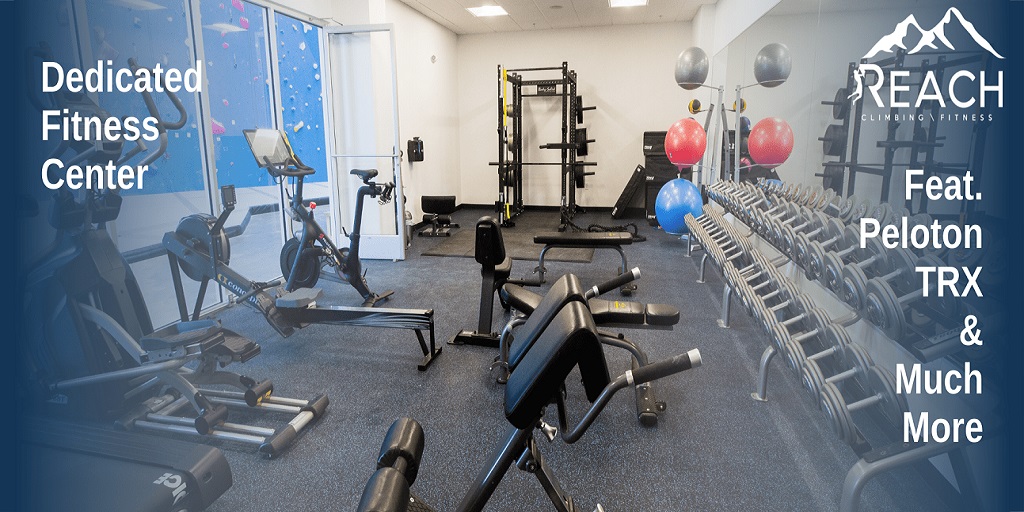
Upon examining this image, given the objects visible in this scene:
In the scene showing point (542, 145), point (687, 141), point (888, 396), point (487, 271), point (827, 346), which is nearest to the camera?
point (888, 396)

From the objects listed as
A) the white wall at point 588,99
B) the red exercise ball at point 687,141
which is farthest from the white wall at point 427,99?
the red exercise ball at point 687,141

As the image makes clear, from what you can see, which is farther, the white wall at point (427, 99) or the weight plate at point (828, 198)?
the white wall at point (427, 99)

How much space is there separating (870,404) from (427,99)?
663 cm

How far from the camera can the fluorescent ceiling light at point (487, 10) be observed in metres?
6.72

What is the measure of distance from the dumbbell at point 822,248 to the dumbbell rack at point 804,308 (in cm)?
13

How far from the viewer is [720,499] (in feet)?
5.94

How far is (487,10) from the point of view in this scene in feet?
22.6

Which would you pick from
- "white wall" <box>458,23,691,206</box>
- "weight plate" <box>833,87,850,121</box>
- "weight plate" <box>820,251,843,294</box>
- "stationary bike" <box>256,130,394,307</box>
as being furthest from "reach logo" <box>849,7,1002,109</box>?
"white wall" <box>458,23,691,206</box>

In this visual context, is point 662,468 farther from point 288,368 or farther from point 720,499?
point 288,368

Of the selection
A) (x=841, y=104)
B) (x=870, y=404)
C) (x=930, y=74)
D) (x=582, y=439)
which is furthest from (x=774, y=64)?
(x=582, y=439)

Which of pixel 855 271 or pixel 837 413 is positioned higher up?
pixel 855 271

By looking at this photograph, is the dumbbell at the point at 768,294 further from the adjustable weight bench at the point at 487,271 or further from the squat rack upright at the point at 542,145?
the squat rack upright at the point at 542,145

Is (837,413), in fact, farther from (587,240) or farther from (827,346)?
(587,240)

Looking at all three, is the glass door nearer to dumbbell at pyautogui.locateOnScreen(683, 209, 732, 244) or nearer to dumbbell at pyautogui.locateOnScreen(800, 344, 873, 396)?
dumbbell at pyautogui.locateOnScreen(683, 209, 732, 244)
